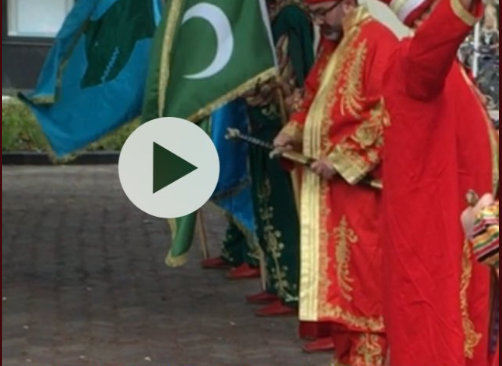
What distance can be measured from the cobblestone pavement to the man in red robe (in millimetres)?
1443

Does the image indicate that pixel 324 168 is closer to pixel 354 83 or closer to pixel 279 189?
pixel 354 83

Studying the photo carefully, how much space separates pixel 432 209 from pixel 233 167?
4284mm

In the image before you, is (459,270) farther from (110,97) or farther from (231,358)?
(110,97)

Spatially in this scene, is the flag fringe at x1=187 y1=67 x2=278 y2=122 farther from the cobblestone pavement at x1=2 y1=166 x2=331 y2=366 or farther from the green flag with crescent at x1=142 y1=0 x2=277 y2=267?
the cobblestone pavement at x1=2 y1=166 x2=331 y2=366

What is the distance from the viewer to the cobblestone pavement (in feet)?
25.1

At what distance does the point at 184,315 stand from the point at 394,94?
4439 mm

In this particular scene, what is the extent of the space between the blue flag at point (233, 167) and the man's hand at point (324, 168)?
7.01 ft

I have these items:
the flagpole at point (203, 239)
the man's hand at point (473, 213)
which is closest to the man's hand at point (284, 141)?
the man's hand at point (473, 213)

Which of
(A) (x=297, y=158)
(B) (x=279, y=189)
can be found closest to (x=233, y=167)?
(B) (x=279, y=189)

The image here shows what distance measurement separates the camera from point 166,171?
6.18 metres

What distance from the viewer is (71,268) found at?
1027 cm

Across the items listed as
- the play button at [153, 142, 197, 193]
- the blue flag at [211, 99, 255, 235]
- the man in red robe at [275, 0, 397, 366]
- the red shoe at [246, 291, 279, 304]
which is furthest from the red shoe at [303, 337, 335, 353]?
the play button at [153, 142, 197, 193]

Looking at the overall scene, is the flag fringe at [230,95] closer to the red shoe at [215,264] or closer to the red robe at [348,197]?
the red robe at [348,197]

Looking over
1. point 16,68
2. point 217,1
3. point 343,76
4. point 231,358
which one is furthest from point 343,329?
point 16,68
